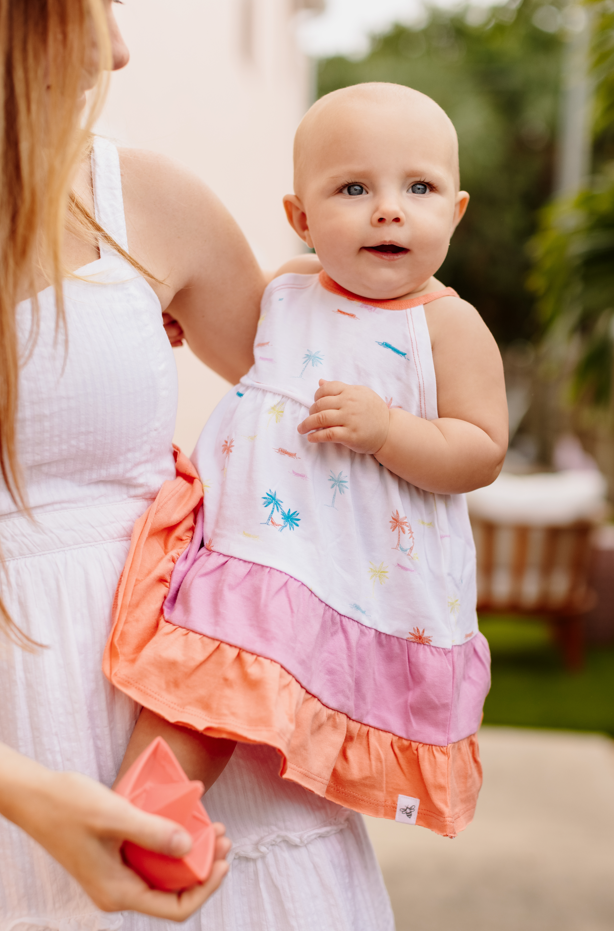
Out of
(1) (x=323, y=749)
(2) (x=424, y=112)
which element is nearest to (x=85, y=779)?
(1) (x=323, y=749)

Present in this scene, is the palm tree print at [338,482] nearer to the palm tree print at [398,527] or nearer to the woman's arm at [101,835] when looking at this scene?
the palm tree print at [398,527]

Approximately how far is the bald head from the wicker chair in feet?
9.82

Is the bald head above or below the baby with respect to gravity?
above

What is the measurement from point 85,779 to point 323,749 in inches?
9.2

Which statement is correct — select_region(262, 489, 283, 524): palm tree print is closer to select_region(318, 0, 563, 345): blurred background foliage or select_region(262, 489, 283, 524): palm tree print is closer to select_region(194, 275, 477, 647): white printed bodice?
select_region(194, 275, 477, 647): white printed bodice

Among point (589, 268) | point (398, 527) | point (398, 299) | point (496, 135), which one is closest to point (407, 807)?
point (398, 527)

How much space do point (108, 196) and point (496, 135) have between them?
54.5ft

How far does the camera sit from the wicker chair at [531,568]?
3643mm

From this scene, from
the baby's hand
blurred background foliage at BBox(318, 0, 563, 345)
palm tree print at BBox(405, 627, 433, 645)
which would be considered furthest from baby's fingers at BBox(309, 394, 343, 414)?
blurred background foliage at BBox(318, 0, 563, 345)

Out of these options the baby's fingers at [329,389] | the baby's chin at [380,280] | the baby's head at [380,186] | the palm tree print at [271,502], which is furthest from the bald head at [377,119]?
the palm tree print at [271,502]

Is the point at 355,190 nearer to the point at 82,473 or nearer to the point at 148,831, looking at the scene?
the point at 82,473

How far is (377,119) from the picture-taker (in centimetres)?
76

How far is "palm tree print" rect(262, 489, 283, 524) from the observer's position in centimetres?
75

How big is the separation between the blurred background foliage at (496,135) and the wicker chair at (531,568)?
12002 millimetres
